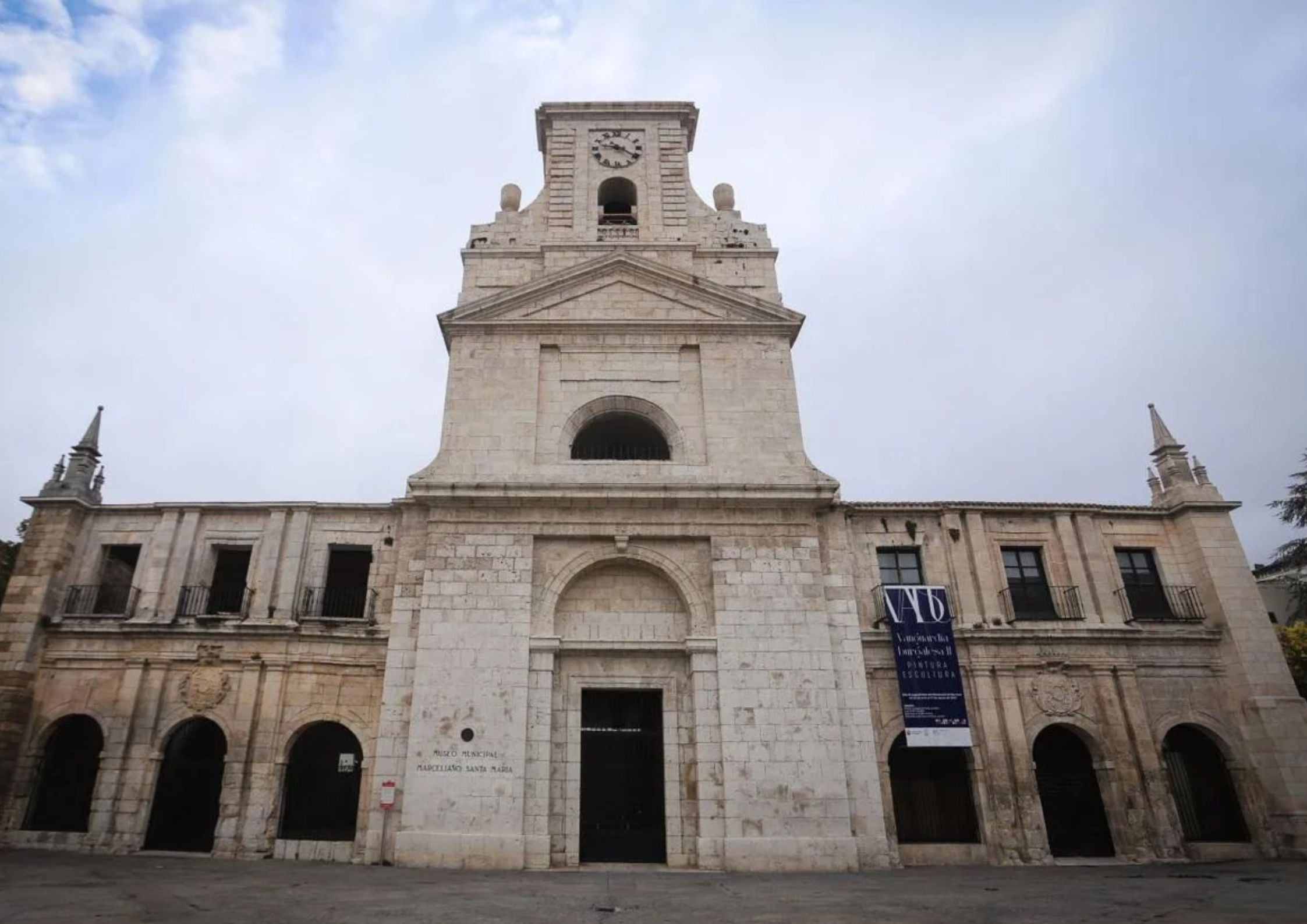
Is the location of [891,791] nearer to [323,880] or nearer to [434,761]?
[434,761]

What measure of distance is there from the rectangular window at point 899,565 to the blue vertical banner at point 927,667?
63 cm

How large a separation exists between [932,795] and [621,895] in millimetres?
9792

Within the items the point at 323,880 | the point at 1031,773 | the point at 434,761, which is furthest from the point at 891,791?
the point at 323,880

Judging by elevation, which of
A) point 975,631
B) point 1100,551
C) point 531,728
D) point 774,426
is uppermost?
point 774,426

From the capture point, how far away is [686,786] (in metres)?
17.4

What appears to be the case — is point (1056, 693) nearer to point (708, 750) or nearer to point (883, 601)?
point (883, 601)

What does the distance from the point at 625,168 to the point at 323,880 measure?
869 inches

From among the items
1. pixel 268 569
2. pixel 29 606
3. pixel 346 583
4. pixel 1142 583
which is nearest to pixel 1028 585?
pixel 1142 583

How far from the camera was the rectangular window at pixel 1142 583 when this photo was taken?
20.9 m

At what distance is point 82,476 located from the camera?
2186 centimetres

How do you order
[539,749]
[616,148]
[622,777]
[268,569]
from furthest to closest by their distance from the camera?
[616,148] → [268,569] → [622,777] → [539,749]

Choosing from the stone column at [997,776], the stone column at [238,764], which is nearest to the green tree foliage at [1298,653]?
the stone column at [997,776]

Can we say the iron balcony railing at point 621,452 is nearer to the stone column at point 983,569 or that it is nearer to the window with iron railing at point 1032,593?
the stone column at point 983,569

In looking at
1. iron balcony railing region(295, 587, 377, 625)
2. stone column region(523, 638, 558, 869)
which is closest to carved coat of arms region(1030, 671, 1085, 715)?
stone column region(523, 638, 558, 869)
